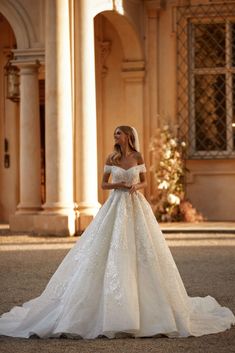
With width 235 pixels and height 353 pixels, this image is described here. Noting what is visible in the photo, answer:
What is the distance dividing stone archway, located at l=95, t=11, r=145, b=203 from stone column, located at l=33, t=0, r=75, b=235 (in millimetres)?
3180

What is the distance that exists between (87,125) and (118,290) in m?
7.65

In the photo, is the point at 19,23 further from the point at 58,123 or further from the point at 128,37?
the point at 128,37

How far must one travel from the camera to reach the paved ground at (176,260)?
5.15 m

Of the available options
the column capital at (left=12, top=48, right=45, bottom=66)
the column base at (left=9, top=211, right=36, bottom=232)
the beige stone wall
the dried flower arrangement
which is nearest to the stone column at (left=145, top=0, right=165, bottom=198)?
the dried flower arrangement

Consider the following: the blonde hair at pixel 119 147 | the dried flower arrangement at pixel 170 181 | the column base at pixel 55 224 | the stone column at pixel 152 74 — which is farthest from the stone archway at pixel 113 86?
the blonde hair at pixel 119 147

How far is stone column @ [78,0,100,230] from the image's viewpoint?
42.7 ft

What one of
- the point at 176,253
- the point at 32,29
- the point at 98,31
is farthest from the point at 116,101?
the point at 176,253

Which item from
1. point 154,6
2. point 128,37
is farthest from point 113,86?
point 154,6

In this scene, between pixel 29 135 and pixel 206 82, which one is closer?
pixel 29 135

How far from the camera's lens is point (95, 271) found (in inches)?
224

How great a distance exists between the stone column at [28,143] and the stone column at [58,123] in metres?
1.00

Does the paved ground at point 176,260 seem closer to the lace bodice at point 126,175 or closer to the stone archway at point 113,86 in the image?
the lace bodice at point 126,175

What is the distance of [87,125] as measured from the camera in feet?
42.8

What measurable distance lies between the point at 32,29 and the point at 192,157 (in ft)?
13.1
